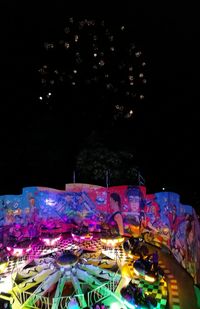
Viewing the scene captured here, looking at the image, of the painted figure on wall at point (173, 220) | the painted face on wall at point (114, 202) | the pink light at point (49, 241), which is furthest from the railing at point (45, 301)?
the painted face on wall at point (114, 202)

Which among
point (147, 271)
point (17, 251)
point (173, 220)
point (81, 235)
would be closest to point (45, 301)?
point (147, 271)

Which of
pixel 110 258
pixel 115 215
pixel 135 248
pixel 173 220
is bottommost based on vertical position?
pixel 110 258

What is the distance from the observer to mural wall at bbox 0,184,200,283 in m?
12.0

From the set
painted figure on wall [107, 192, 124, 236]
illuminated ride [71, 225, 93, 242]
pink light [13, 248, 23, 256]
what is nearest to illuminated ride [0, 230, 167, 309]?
pink light [13, 248, 23, 256]

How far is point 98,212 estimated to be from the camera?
13766mm

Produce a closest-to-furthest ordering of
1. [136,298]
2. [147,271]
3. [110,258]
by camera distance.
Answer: [136,298]
[147,271]
[110,258]

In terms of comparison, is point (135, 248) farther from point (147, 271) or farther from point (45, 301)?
point (45, 301)

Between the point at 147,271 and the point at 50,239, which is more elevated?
the point at 50,239

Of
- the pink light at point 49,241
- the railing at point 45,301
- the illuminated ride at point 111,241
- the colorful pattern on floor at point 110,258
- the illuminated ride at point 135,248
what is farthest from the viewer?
the pink light at point 49,241

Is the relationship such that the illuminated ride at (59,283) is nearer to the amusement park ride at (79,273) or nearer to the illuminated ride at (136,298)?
the amusement park ride at (79,273)

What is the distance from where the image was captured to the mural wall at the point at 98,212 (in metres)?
12.0

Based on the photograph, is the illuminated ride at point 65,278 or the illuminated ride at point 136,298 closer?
the illuminated ride at point 136,298

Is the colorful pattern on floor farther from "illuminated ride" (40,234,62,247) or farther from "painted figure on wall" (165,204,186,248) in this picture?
"painted figure on wall" (165,204,186,248)

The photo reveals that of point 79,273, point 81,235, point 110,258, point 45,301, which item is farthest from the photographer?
point 81,235
